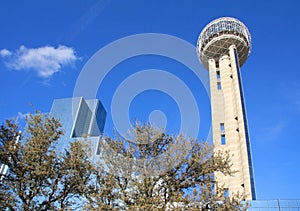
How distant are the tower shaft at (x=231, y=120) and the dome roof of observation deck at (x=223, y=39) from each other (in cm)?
184

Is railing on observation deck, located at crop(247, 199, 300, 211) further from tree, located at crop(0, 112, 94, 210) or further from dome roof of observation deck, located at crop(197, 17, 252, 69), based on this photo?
dome roof of observation deck, located at crop(197, 17, 252, 69)

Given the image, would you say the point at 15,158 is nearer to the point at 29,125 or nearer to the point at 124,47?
the point at 29,125

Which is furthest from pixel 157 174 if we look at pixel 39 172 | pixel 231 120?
pixel 231 120

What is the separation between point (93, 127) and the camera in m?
162

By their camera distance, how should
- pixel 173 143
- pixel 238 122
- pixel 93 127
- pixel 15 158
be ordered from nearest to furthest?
pixel 15 158
pixel 173 143
pixel 238 122
pixel 93 127

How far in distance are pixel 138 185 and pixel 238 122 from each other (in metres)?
41.9

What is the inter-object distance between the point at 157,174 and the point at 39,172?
7.27 meters

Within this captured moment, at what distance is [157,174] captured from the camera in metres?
15.9

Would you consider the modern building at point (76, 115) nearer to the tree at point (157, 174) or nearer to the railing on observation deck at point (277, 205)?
the railing on observation deck at point (277, 205)

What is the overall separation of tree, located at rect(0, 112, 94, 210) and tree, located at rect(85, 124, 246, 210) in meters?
1.57

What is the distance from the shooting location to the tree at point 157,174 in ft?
46.5

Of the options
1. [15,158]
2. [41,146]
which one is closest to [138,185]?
[41,146]

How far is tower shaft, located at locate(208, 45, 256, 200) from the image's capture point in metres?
45.6

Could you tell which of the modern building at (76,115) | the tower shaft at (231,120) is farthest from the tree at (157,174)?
the modern building at (76,115)
